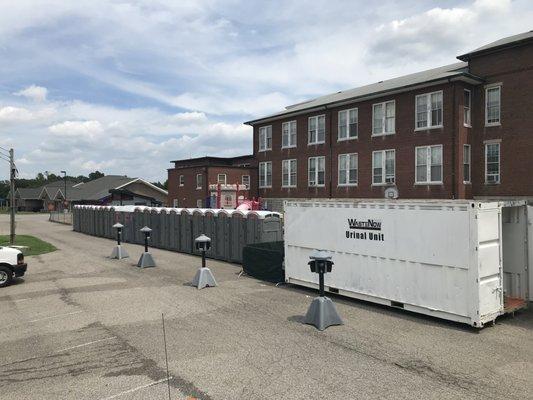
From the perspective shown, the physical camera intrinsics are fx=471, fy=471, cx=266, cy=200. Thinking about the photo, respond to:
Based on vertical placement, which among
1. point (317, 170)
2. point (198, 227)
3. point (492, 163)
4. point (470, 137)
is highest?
point (470, 137)

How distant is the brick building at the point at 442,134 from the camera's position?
27.9 metres

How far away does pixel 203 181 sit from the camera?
153ft

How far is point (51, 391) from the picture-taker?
6.34m

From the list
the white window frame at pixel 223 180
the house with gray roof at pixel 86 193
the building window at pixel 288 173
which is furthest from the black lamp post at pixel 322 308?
the house with gray roof at pixel 86 193

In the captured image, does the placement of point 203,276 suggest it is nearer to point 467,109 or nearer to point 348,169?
point 467,109

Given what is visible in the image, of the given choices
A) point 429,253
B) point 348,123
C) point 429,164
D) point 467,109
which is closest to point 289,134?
point 348,123

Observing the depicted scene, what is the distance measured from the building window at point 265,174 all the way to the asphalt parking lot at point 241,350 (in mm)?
30738

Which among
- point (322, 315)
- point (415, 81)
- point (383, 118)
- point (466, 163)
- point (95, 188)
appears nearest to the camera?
point (322, 315)

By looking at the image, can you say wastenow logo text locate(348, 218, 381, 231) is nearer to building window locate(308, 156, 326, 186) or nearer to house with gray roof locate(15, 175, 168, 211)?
building window locate(308, 156, 326, 186)

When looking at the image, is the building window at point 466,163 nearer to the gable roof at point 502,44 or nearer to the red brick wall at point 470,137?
the red brick wall at point 470,137

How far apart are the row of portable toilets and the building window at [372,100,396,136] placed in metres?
16.6

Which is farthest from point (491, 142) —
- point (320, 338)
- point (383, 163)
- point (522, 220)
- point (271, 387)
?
point (271, 387)

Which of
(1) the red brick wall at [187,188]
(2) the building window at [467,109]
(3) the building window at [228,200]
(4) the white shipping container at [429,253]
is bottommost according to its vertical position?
(4) the white shipping container at [429,253]

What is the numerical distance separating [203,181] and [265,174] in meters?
6.79
